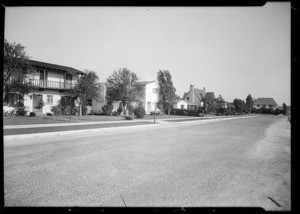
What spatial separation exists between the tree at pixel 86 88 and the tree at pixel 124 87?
470cm

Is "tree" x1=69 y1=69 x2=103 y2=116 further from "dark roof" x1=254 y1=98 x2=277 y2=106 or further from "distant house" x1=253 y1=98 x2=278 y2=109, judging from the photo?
"dark roof" x1=254 y1=98 x2=277 y2=106

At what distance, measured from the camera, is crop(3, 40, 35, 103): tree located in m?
18.4

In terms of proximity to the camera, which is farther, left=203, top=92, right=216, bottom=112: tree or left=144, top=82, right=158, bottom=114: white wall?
left=203, top=92, right=216, bottom=112: tree

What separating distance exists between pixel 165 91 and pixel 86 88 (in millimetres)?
19218

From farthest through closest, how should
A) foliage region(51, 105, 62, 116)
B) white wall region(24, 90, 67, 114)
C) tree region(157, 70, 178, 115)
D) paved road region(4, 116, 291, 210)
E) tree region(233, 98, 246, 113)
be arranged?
1. tree region(233, 98, 246, 113)
2. tree region(157, 70, 178, 115)
3. foliage region(51, 105, 62, 116)
4. white wall region(24, 90, 67, 114)
5. paved road region(4, 116, 291, 210)

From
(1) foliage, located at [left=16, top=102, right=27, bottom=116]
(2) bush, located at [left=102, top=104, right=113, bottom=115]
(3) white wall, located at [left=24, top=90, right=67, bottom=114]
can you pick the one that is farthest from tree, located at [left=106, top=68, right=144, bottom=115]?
(1) foliage, located at [left=16, top=102, right=27, bottom=116]

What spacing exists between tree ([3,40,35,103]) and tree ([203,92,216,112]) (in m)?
44.8

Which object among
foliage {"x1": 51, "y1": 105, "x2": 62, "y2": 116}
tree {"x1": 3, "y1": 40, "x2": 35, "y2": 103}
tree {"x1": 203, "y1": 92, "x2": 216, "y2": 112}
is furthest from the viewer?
tree {"x1": 203, "y1": 92, "x2": 216, "y2": 112}

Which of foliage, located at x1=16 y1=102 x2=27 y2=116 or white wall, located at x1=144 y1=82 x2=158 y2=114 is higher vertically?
white wall, located at x1=144 y1=82 x2=158 y2=114

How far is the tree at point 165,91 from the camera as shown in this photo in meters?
40.2

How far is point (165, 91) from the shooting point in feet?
132

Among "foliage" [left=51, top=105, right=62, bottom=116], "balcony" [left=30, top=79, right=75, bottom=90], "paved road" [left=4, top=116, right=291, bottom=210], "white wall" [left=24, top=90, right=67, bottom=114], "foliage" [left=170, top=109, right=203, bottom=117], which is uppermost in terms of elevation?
"balcony" [left=30, top=79, right=75, bottom=90]

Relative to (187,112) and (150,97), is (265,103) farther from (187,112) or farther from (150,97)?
(150,97)
